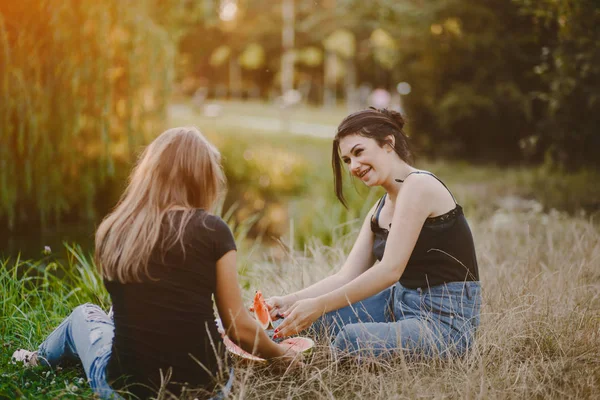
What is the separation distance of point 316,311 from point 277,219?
6.62 m

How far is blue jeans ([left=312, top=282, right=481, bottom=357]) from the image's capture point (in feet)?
8.62

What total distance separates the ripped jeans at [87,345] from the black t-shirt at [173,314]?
9 cm

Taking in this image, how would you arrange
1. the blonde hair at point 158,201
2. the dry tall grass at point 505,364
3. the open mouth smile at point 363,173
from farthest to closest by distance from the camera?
the open mouth smile at point 363,173 → the dry tall grass at point 505,364 → the blonde hair at point 158,201

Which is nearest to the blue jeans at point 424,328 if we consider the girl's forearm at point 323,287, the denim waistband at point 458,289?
the denim waistband at point 458,289

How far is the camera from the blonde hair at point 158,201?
208 centimetres

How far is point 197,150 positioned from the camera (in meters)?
2.19

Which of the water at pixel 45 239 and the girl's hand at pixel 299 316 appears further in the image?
the water at pixel 45 239

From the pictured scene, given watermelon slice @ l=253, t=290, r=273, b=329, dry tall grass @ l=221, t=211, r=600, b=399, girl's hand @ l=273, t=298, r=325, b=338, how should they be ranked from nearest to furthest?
dry tall grass @ l=221, t=211, r=600, b=399 → girl's hand @ l=273, t=298, r=325, b=338 → watermelon slice @ l=253, t=290, r=273, b=329

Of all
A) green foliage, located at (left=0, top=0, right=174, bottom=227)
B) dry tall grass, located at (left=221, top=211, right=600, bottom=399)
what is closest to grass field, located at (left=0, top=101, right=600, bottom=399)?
dry tall grass, located at (left=221, top=211, right=600, bottom=399)

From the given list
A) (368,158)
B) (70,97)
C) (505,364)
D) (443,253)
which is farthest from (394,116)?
(70,97)

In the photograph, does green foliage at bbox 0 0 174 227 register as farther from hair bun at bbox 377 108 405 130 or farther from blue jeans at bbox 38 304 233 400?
hair bun at bbox 377 108 405 130

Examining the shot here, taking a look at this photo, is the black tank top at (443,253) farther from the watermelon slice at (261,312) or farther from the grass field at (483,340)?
the watermelon slice at (261,312)

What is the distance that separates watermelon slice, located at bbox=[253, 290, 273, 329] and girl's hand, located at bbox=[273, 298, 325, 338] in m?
0.09

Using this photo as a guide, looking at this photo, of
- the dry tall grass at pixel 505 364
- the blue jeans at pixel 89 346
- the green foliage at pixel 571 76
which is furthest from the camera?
the green foliage at pixel 571 76
